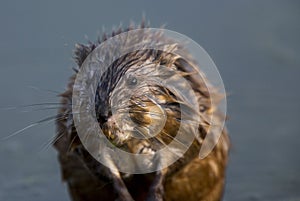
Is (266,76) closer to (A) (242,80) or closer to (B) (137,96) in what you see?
(A) (242,80)

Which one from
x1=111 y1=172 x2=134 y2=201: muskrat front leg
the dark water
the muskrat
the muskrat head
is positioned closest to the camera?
the muskrat head

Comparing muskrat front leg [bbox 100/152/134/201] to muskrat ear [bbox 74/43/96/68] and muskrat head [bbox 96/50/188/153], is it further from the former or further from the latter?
muskrat ear [bbox 74/43/96/68]

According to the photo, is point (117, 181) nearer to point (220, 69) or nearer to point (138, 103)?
point (138, 103)

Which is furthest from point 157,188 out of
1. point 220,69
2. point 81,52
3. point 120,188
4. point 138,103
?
point 220,69

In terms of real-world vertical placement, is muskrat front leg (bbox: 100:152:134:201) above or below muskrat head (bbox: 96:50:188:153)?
below

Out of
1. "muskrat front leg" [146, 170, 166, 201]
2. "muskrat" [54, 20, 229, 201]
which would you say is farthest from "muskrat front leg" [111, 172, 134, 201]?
"muskrat front leg" [146, 170, 166, 201]

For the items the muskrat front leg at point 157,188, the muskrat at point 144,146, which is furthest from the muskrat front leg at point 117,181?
the muskrat front leg at point 157,188

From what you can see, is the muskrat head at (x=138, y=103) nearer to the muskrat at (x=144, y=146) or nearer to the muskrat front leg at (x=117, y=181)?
the muskrat at (x=144, y=146)

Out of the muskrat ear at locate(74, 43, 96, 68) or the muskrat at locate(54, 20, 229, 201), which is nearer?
the muskrat at locate(54, 20, 229, 201)
